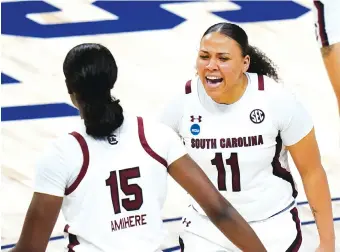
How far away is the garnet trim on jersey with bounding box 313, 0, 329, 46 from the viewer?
12.7ft

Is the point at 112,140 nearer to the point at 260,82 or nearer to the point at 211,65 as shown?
the point at 211,65

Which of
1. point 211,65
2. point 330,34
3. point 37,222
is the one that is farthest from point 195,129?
point 37,222

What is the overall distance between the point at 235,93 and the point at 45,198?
1.21 metres

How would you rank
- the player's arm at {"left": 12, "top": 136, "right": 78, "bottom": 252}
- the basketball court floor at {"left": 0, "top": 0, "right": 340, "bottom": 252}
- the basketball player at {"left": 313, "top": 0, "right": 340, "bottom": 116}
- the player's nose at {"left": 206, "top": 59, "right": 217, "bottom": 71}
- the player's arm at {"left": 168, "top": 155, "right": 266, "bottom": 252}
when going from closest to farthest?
the player's arm at {"left": 12, "top": 136, "right": 78, "bottom": 252} < the player's arm at {"left": 168, "top": 155, "right": 266, "bottom": 252} < the player's nose at {"left": 206, "top": 59, "right": 217, "bottom": 71} < the basketball player at {"left": 313, "top": 0, "right": 340, "bottom": 116} < the basketball court floor at {"left": 0, "top": 0, "right": 340, "bottom": 252}

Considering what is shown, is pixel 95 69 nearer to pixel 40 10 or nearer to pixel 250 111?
pixel 250 111

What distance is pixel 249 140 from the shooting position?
3.76 metres

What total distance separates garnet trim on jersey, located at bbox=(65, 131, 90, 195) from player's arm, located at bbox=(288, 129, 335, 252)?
1.14 meters

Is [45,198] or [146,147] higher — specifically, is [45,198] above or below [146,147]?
below

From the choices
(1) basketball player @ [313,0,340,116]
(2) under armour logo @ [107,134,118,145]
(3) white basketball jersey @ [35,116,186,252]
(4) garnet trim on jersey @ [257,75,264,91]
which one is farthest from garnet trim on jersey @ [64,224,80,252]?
(1) basketball player @ [313,0,340,116]

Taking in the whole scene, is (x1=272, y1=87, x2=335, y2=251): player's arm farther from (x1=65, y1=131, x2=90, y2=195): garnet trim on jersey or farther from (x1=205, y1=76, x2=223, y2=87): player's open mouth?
(x1=65, y1=131, x2=90, y2=195): garnet trim on jersey

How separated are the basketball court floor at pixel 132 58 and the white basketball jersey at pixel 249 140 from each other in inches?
61.9

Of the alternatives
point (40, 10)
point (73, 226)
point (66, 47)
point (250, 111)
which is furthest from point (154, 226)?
point (40, 10)

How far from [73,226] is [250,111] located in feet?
3.66

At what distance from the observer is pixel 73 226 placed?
290 centimetres
